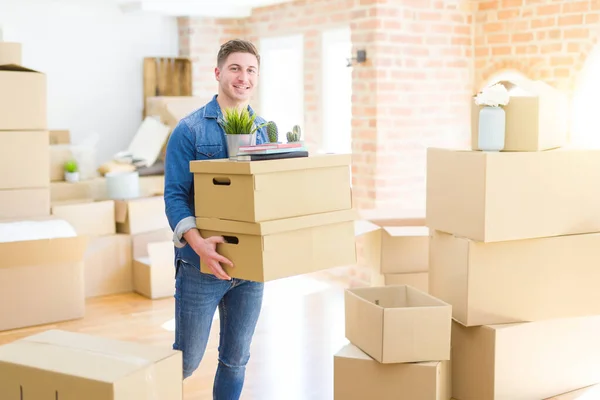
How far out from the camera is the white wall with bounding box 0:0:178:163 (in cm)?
573

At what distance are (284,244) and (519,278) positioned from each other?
1322mm

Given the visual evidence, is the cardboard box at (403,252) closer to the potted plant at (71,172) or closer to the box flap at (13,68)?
the box flap at (13,68)

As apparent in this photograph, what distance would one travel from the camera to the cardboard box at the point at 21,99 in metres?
4.38

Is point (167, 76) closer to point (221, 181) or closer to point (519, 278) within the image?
point (519, 278)

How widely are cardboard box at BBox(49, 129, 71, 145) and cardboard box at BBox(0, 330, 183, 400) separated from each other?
12.8ft

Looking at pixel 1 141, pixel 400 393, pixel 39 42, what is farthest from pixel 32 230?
pixel 400 393

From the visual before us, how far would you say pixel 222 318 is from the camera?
2.45 m

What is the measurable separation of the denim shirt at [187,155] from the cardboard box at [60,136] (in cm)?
367

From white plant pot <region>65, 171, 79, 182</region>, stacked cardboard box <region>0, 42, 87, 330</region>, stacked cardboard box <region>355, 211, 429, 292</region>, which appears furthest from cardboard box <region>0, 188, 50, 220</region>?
stacked cardboard box <region>355, 211, 429, 292</region>

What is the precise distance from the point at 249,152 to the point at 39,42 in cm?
427

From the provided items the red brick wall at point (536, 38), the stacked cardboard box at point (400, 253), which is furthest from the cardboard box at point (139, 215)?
the red brick wall at point (536, 38)

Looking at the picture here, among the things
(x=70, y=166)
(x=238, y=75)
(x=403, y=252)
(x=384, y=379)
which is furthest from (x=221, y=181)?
(x=70, y=166)

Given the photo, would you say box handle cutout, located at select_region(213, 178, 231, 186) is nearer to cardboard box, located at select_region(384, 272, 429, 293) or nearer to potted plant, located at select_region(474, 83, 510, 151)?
potted plant, located at select_region(474, 83, 510, 151)

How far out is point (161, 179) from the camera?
5.54m
